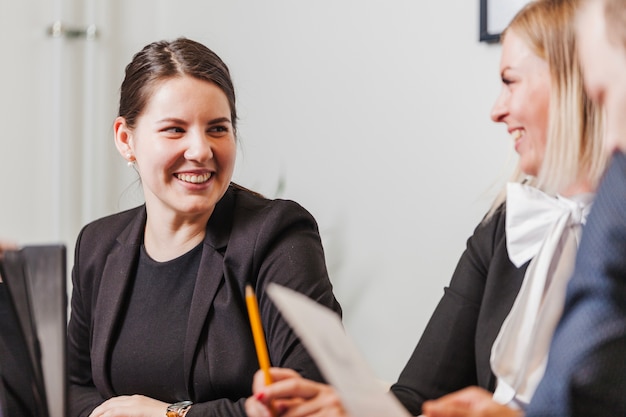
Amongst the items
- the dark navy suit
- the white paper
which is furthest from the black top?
the dark navy suit

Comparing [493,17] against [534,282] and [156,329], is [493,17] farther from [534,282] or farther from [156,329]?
[156,329]

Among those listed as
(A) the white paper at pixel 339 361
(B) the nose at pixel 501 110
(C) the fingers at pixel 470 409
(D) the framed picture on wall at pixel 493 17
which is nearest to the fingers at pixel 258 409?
(C) the fingers at pixel 470 409

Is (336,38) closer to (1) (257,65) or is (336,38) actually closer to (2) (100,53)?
(1) (257,65)

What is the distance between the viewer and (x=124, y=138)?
1916mm

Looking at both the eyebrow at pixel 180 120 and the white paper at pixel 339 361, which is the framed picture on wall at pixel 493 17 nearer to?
the eyebrow at pixel 180 120

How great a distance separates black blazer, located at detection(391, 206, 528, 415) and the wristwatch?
0.39 metres

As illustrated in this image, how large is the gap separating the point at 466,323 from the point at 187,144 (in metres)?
0.66

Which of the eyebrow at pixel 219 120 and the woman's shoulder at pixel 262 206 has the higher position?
the eyebrow at pixel 219 120

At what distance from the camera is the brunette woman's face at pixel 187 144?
1766 mm

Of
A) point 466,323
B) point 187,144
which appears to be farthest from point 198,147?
point 466,323

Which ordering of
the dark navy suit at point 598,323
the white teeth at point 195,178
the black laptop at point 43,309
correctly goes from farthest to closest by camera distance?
the white teeth at point 195,178
the black laptop at point 43,309
the dark navy suit at point 598,323

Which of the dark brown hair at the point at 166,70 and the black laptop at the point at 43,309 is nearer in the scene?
the black laptop at the point at 43,309

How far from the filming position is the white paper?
822 millimetres

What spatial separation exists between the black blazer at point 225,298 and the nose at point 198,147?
157 mm
